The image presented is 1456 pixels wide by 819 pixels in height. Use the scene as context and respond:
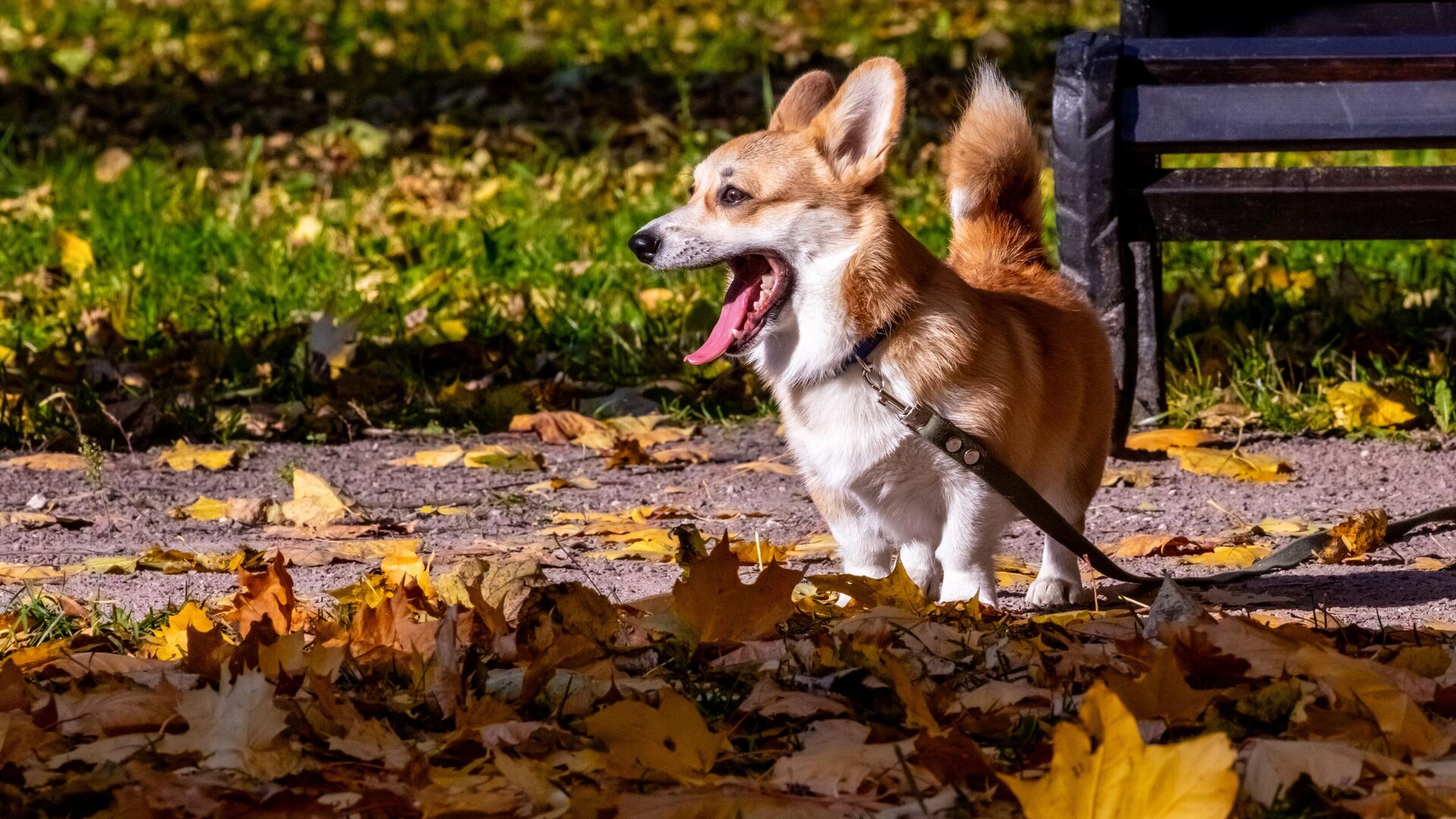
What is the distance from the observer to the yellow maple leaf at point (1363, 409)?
195 inches

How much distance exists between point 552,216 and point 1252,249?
272 centimetres

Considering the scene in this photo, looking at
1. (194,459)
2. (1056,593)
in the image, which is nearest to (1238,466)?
(1056,593)

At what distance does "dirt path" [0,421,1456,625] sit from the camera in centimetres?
352

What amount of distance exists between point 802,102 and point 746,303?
0.68m

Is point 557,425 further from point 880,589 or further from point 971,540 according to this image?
point 880,589

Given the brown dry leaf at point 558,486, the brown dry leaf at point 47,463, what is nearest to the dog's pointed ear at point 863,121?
the brown dry leaf at point 558,486

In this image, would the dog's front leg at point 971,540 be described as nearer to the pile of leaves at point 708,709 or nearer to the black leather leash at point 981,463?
the black leather leash at point 981,463

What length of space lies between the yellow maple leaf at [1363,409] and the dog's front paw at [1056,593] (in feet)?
5.75

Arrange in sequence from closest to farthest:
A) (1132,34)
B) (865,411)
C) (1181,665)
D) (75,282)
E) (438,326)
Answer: (1181,665)
(865,411)
(1132,34)
(438,326)
(75,282)

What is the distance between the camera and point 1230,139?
4.32 m

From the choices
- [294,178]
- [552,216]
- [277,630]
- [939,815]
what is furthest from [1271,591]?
[294,178]

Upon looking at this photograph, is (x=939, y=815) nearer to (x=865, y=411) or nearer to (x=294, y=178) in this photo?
(x=865, y=411)

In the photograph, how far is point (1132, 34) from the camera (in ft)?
17.5

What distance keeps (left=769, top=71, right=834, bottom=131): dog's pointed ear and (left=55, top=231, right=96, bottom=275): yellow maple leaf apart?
129 inches
